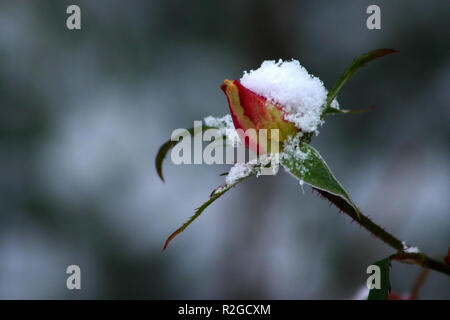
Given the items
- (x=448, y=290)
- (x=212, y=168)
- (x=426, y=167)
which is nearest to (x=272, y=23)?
(x=212, y=168)

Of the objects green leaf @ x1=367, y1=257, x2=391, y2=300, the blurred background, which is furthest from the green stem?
the blurred background

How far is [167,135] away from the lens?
9.23 feet

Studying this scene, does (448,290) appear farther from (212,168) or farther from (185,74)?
(185,74)

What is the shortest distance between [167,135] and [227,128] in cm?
236

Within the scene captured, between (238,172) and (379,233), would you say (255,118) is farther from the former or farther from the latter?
(379,233)

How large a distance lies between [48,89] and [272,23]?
1303 mm

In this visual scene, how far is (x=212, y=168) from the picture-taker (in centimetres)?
278

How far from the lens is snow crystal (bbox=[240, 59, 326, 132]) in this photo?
0.43 m

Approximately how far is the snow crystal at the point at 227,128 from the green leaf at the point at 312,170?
0.17ft

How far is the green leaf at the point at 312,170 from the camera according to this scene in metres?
0.38

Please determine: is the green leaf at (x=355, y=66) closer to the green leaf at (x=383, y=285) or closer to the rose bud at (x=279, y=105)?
the rose bud at (x=279, y=105)

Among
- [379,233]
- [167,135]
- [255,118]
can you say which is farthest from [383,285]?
[167,135]

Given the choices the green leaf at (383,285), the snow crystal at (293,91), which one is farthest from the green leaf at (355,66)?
the green leaf at (383,285)

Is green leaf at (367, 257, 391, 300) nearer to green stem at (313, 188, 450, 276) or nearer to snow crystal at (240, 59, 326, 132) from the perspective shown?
green stem at (313, 188, 450, 276)
